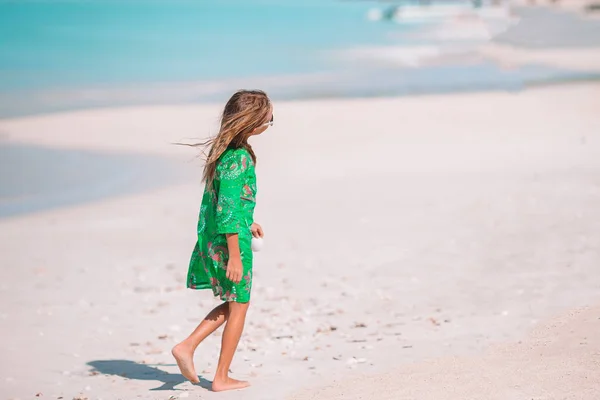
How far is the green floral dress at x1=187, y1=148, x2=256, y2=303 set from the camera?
5.16 metres

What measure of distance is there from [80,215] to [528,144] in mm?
6734

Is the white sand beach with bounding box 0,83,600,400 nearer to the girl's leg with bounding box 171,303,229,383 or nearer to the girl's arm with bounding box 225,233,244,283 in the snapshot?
the girl's leg with bounding box 171,303,229,383

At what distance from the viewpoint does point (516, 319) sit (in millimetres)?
6781

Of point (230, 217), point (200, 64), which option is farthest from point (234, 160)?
point (200, 64)

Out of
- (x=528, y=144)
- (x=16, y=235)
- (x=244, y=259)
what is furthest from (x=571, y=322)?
(x=528, y=144)

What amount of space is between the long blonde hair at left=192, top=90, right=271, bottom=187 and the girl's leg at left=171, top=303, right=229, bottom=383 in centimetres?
75

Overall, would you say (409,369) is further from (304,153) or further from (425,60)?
(425,60)

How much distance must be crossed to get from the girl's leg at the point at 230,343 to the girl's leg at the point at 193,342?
96mm

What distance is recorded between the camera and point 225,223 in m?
5.15

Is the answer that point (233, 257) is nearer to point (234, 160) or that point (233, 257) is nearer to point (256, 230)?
point (256, 230)

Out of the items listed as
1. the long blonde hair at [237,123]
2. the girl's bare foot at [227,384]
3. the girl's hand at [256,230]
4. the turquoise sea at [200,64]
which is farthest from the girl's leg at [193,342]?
the turquoise sea at [200,64]

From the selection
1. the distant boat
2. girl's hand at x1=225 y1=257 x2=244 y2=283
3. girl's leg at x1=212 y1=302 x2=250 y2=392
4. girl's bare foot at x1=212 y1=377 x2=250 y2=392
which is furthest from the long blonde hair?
the distant boat

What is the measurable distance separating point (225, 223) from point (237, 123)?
1.75 ft

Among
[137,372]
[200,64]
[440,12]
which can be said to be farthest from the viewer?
[440,12]
